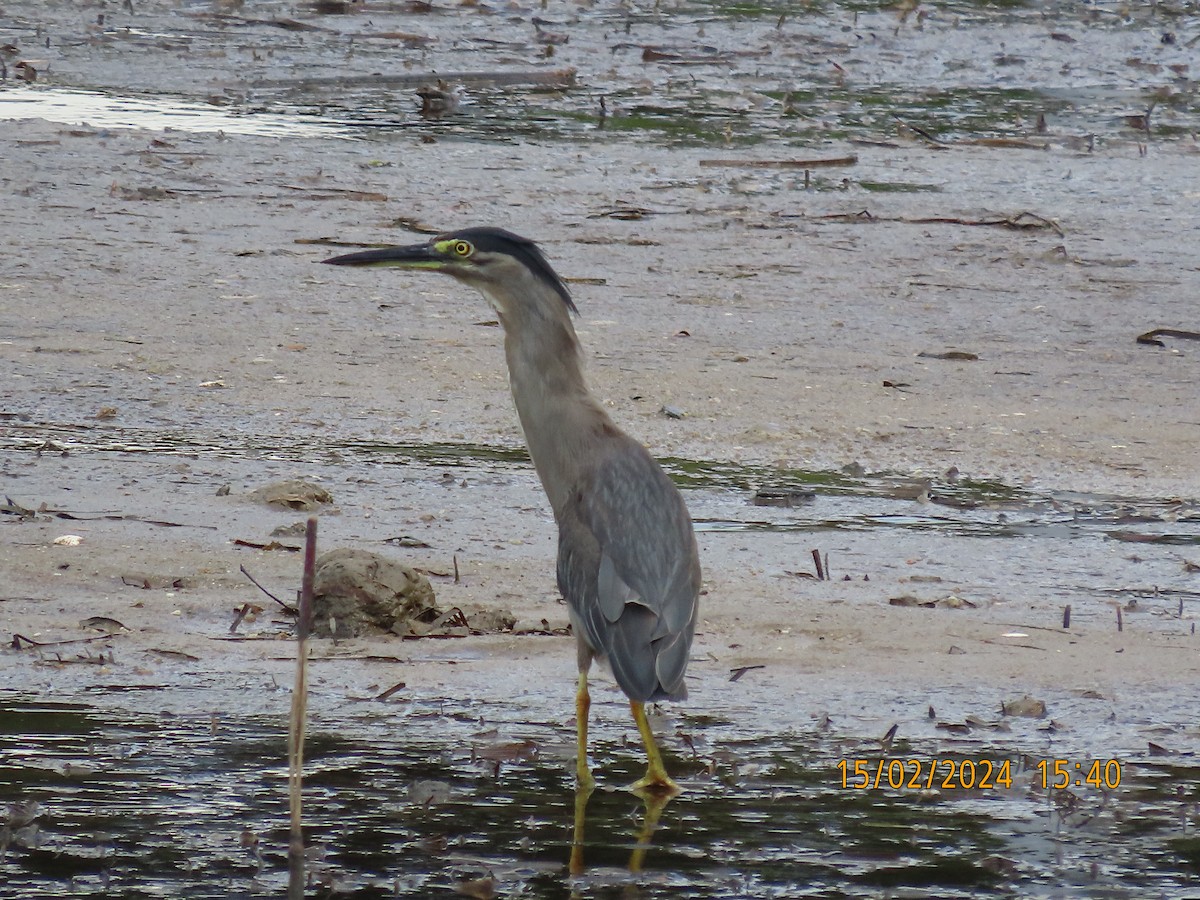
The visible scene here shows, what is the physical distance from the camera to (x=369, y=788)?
509 centimetres

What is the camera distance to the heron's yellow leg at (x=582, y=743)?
5.26 metres

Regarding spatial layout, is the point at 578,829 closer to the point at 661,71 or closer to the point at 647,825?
the point at 647,825

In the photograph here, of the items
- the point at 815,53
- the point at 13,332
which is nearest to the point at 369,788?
the point at 13,332

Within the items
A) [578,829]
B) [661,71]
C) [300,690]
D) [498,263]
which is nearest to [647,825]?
[578,829]

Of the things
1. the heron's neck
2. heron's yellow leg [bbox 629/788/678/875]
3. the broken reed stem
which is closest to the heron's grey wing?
the heron's neck

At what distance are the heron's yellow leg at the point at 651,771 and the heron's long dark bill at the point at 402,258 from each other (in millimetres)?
1544

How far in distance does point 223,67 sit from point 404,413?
10.1 m

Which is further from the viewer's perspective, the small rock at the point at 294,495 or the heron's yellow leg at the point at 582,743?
the small rock at the point at 294,495

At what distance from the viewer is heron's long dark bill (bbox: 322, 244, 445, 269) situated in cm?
604
